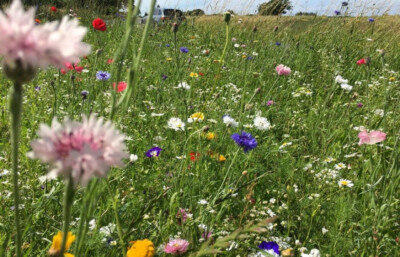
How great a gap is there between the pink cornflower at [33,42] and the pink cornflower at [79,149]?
2.5 inches

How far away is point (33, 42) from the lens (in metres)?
0.33

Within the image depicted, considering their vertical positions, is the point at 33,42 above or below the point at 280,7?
below

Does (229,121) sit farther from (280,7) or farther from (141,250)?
(280,7)

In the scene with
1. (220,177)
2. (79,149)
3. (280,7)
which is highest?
(280,7)

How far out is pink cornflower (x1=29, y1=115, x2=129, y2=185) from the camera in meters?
0.34

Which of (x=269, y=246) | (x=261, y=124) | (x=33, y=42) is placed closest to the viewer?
(x=33, y=42)

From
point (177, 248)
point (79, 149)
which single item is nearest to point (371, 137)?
point (177, 248)

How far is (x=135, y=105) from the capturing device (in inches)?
92.7

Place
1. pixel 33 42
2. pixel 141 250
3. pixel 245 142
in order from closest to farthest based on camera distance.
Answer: pixel 33 42, pixel 141 250, pixel 245 142

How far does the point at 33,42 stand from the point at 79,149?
4.1 inches

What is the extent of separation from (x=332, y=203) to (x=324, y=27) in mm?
4018

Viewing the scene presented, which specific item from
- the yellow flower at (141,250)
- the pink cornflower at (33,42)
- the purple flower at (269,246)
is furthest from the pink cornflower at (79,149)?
the purple flower at (269,246)

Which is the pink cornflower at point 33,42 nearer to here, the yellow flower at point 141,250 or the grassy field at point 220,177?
the grassy field at point 220,177

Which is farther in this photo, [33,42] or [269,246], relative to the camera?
[269,246]
